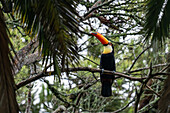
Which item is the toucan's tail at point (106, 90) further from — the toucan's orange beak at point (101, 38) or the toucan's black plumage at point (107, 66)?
the toucan's orange beak at point (101, 38)

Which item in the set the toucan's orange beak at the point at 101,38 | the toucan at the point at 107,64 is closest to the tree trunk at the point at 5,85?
the toucan's orange beak at the point at 101,38

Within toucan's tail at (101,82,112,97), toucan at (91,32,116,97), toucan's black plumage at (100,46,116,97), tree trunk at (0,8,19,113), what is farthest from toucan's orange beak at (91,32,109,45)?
tree trunk at (0,8,19,113)

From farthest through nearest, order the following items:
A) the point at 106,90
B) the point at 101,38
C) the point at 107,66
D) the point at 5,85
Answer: the point at 107,66 → the point at 106,90 → the point at 101,38 → the point at 5,85

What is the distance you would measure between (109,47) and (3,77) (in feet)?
9.47

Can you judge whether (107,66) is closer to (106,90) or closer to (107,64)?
(107,64)

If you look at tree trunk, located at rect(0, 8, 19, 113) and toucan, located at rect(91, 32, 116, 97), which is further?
toucan, located at rect(91, 32, 116, 97)

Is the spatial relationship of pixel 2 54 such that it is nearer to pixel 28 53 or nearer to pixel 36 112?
pixel 28 53

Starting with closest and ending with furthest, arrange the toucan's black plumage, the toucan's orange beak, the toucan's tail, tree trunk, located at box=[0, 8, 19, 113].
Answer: tree trunk, located at box=[0, 8, 19, 113] < the toucan's orange beak < the toucan's tail < the toucan's black plumage

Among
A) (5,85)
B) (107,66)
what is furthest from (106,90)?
(5,85)

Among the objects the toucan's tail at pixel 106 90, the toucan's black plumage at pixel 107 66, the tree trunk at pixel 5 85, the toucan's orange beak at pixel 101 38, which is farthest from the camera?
the toucan's black plumage at pixel 107 66

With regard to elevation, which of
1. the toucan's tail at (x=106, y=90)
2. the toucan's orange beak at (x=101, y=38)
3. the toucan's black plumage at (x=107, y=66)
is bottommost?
the toucan's tail at (x=106, y=90)

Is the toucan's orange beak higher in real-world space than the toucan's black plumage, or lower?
higher

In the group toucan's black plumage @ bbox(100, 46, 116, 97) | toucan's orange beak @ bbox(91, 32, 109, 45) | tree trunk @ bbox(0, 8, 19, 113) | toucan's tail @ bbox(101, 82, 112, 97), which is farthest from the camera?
toucan's black plumage @ bbox(100, 46, 116, 97)

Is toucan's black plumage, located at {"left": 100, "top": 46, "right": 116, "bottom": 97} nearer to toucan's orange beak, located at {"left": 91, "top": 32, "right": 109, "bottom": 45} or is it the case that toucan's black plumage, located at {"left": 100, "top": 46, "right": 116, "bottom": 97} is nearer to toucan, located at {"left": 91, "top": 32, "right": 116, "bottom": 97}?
toucan, located at {"left": 91, "top": 32, "right": 116, "bottom": 97}
